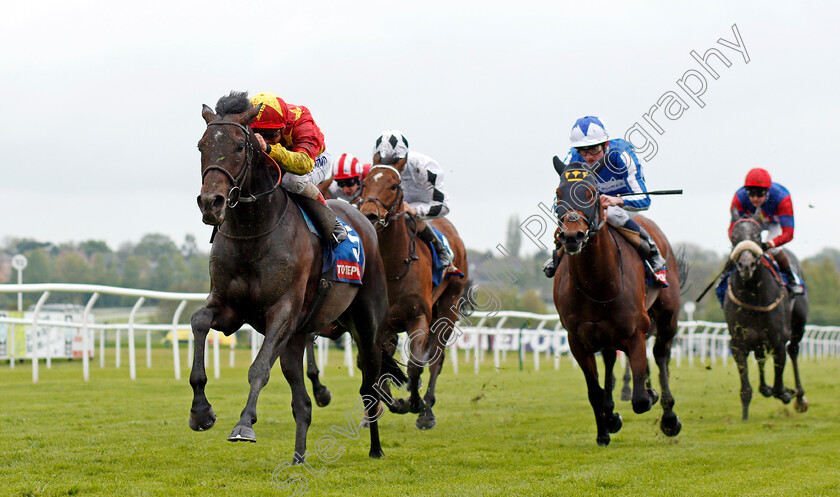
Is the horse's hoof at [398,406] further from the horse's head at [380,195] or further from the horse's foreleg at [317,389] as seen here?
the horse's head at [380,195]

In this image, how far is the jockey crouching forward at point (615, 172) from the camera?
6.48m

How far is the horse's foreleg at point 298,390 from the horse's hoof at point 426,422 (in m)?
2.19

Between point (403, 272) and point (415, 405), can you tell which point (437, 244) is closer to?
point (403, 272)

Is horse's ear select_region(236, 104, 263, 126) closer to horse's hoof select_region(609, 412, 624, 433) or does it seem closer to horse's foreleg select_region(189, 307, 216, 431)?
horse's foreleg select_region(189, 307, 216, 431)

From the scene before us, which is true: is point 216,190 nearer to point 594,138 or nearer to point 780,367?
point 594,138

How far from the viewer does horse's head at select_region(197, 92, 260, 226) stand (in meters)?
4.16

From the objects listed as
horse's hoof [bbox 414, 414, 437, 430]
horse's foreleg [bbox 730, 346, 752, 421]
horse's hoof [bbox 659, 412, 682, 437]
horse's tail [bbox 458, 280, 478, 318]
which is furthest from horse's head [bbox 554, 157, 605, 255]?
horse's foreleg [bbox 730, 346, 752, 421]

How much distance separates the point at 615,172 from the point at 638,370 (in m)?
1.54

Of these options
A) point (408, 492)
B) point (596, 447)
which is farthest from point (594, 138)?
point (408, 492)

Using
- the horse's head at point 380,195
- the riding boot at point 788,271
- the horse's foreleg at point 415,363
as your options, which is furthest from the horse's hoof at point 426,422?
the riding boot at point 788,271

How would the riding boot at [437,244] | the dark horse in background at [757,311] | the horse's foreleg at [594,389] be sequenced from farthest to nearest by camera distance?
the dark horse in background at [757,311]
the riding boot at [437,244]
the horse's foreleg at [594,389]

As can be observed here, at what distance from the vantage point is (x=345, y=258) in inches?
214

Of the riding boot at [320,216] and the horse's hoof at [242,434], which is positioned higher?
the riding boot at [320,216]

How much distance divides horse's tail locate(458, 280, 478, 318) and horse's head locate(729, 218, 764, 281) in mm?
2629
